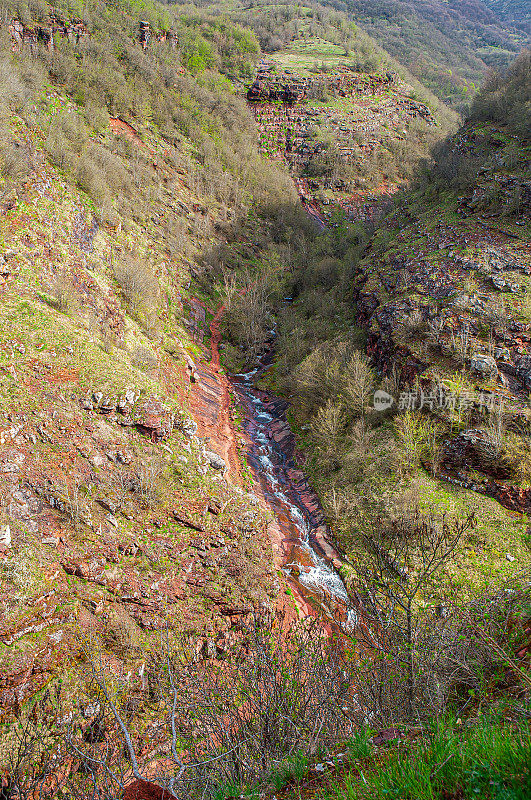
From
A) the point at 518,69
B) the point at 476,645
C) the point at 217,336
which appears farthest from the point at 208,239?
the point at 476,645

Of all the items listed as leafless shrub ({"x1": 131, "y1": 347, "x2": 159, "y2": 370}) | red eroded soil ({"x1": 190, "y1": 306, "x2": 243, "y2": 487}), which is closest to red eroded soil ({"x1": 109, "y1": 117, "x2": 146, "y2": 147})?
red eroded soil ({"x1": 190, "y1": 306, "x2": 243, "y2": 487})

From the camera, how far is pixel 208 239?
40.8 meters

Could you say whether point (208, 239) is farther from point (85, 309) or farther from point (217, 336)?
point (85, 309)

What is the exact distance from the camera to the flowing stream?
16625 mm

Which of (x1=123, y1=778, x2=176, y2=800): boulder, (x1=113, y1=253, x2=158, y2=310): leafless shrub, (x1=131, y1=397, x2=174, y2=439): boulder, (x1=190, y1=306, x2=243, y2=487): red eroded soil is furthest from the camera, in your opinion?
(x1=113, y1=253, x2=158, y2=310): leafless shrub

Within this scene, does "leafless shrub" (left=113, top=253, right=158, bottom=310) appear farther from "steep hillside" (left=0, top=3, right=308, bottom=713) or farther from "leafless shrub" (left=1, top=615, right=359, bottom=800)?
"leafless shrub" (left=1, top=615, right=359, bottom=800)

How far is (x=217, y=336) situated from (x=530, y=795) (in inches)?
1328

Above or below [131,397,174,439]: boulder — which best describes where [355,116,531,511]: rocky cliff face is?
above

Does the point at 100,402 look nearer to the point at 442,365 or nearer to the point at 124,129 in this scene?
the point at 442,365

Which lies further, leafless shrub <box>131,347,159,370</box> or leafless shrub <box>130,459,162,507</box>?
leafless shrub <box>131,347,159,370</box>

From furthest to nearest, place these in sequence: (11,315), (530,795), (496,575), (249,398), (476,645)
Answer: (249,398)
(11,315)
(496,575)
(476,645)
(530,795)

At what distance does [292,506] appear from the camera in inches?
829

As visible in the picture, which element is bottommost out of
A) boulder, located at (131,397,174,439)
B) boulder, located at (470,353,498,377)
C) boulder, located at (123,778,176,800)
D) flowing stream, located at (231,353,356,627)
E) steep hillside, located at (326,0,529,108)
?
flowing stream, located at (231,353,356,627)

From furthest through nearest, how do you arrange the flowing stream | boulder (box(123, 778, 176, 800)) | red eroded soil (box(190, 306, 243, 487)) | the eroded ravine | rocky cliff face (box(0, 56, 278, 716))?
red eroded soil (box(190, 306, 243, 487)) < the eroded ravine < the flowing stream < rocky cliff face (box(0, 56, 278, 716)) < boulder (box(123, 778, 176, 800))
